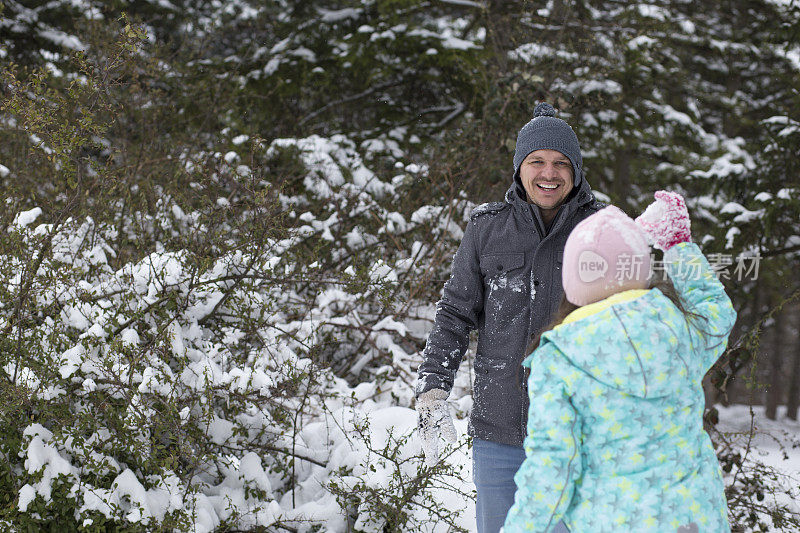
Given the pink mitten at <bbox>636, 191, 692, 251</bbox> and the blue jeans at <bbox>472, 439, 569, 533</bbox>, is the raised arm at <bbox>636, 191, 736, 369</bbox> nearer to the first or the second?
the pink mitten at <bbox>636, 191, 692, 251</bbox>

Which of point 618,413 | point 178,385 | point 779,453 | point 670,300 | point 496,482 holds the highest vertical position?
point 779,453

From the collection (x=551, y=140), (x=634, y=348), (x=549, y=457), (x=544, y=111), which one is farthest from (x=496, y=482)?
(x=544, y=111)

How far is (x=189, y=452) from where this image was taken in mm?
3400

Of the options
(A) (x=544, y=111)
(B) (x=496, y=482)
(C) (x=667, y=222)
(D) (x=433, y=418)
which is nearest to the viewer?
(C) (x=667, y=222)

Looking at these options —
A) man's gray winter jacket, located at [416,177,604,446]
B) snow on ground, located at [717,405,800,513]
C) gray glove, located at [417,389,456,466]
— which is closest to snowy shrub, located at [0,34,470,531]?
gray glove, located at [417,389,456,466]

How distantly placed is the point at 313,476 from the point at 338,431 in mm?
345

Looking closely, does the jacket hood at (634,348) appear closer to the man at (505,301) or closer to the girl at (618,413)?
the girl at (618,413)

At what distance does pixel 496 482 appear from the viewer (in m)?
2.34

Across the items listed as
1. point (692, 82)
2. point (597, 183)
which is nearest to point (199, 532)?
point (597, 183)

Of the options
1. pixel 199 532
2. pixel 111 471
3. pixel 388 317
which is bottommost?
pixel 199 532

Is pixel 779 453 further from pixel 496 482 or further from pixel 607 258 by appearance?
pixel 607 258

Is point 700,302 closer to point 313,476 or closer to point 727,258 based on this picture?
point 313,476

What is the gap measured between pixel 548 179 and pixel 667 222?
1.88 feet

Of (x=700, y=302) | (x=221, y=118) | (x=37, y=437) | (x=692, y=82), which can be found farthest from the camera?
(x=692, y=82)
